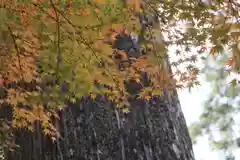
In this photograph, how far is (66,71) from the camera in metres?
1.19

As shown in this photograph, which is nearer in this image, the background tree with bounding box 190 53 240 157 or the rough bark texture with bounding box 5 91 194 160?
the rough bark texture with bounding box 5 91 194 160

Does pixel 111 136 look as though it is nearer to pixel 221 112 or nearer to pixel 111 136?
pixel 111 136

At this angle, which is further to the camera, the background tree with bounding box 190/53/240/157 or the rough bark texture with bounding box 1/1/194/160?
the background tree with bounding box 190/53/240/157

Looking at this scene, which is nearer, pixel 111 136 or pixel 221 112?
pixel 111 136

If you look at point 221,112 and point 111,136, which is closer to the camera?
point 111,136

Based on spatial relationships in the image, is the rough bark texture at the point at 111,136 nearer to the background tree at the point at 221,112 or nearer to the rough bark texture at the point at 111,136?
the rough bark texture at the point at 111,136

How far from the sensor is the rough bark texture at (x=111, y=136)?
7.99 feet

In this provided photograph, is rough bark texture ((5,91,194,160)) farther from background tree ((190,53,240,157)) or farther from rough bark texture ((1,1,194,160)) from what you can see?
background tree ((190,53,240,157))

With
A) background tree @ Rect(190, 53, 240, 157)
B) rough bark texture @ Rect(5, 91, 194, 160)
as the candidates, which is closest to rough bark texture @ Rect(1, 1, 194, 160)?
rough bark texture @ Rect(5, 91, 194, 160)

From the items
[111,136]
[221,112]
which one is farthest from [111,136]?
[221,112]

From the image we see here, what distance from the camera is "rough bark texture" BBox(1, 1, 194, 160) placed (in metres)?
2.44

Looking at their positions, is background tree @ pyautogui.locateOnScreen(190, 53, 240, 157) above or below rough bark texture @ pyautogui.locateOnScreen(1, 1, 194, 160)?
above

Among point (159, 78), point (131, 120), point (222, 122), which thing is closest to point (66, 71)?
point (159, 78)

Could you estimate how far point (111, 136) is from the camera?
2473 mm
